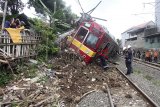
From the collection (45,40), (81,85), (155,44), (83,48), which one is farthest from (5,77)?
(155,44)

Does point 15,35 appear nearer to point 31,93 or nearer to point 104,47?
point 31,93

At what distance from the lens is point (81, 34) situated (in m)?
16.2

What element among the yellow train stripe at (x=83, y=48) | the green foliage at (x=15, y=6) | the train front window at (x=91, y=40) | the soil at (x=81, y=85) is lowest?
the soil at (x=81, y=85)

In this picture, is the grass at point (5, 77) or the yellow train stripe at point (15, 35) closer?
the grass at point (5, 77)

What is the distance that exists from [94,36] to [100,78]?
4.20m

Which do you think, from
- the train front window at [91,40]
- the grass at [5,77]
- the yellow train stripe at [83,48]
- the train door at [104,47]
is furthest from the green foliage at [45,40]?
the grass at [5,77]

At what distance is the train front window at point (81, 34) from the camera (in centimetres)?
1609

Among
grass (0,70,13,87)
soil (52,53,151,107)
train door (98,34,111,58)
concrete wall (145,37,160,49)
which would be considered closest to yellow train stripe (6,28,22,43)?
grass (0,70,13,87)

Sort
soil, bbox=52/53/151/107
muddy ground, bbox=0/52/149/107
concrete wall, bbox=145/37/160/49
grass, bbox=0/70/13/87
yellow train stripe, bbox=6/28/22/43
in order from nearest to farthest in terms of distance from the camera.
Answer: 1. muddy ground, bbox=0/52/149/107
2. soil, bbox=52/53/151/107
3. grass, bbox=0/70/13/87
4. yellow train stripe, bbox=6/28/22/43
5. concrete wall, bbox=145/37/160/49

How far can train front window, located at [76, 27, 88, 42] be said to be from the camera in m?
16.1

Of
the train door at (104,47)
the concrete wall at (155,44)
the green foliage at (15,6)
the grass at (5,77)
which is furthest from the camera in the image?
the concrete wall at (155,44)

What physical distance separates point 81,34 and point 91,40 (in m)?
0.82

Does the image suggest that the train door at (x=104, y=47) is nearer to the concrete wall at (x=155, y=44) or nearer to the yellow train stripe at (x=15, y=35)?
the yellow train stripe at (x=15, y=35)

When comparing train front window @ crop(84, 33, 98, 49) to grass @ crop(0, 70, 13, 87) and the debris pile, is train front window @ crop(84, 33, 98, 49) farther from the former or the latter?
grass @ crop(0, 70, 13, 87)
